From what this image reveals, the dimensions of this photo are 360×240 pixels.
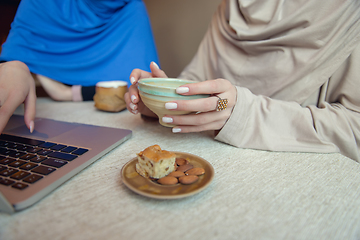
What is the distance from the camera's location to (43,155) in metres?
0.39

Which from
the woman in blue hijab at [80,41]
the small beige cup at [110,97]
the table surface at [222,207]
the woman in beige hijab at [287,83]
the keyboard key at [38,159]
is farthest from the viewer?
the woman in blue hijab at [80,41]

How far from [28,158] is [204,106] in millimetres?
345

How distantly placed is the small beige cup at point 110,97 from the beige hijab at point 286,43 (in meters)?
0.40

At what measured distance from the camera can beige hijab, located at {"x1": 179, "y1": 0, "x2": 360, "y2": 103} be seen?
21.9 inches

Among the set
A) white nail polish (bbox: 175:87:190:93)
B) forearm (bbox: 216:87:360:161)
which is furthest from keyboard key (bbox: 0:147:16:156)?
forearm (bbox: 216:87:360:161)

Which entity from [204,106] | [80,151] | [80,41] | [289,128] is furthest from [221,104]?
[80,41]

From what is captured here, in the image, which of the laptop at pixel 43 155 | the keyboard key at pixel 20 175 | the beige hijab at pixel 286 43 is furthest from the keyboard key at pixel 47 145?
the beige hijab at pixel 286 43

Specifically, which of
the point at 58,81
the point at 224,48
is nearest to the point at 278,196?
the point at 224,48

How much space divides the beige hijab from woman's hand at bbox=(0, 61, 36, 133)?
611 millimetres

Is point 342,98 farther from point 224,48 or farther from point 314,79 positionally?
point 224,48

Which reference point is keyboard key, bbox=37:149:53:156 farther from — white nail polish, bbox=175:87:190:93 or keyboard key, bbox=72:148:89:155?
white nail polish, bbox=175:87:190:93

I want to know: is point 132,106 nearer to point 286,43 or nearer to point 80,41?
point 286,43

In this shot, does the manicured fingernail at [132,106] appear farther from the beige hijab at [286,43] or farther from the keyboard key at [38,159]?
the beige hijab at [286,43]

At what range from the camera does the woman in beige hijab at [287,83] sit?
1.62ft
